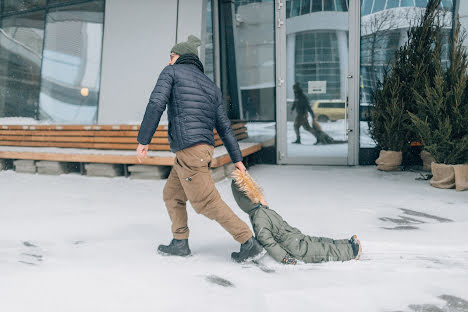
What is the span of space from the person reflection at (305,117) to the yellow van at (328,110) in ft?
0.28

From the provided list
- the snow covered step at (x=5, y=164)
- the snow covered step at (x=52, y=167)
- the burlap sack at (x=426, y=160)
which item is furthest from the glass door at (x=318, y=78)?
the snow covered step at (x=5, y=164)

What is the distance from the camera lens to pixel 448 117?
18.4 feet

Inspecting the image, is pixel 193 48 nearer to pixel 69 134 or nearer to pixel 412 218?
pixel 412 218

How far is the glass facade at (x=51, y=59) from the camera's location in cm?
767

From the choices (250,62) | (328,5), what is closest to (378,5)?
(328,5)

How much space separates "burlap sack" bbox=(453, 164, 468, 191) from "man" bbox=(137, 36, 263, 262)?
338 centimetres

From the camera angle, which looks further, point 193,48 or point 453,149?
point 453,149

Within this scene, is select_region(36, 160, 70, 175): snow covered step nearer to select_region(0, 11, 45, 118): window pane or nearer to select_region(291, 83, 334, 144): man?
select_region(0, 11, 45, 118): window pane

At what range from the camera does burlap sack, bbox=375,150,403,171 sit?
6938 mm

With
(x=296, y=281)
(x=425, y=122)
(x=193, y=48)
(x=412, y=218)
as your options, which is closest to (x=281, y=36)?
(x=425, y=122)

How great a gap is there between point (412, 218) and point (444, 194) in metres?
1.28

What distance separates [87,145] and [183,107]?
14.2 feet

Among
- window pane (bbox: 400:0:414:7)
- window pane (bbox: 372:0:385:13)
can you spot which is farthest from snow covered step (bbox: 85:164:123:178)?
window pane (bbox: 400:0:414:7)

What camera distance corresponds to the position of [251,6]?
791 centimetres
